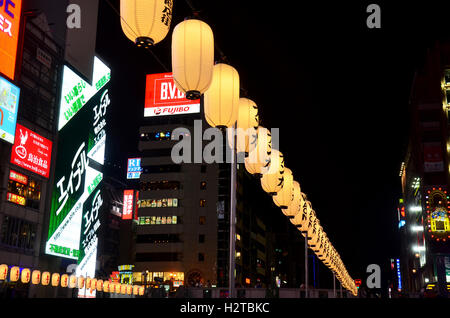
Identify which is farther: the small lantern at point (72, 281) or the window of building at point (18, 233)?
the small lantern at point (72, 281)

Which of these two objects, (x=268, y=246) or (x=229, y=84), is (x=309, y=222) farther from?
(x=268, y=246)

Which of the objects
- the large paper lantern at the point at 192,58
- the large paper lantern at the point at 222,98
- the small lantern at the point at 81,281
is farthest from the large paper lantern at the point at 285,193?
the small lantern at the point at 81,281

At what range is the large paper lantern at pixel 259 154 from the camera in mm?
12305

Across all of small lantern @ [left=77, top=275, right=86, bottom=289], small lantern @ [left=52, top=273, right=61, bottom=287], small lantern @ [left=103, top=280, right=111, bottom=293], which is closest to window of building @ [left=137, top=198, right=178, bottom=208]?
small lantern @ [left=103, top=280, right=111, bottom=293]

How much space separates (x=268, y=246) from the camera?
3546 inches

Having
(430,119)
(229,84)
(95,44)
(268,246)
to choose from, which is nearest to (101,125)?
(95,44)

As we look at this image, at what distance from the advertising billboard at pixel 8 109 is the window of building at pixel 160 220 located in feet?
125

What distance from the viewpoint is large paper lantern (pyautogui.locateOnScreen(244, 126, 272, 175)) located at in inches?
484

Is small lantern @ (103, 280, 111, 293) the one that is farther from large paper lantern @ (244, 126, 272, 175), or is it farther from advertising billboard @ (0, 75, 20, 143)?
large paper lantern @ (244, 126, 272, 175)

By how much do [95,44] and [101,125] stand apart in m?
6.78

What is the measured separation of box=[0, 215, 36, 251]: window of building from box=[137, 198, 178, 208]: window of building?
33.8 metres

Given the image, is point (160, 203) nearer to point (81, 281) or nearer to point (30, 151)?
point (81, 281)

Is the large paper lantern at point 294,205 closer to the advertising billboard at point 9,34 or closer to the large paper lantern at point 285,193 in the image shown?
the large paper lantern at point 285,193

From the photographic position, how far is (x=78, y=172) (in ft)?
117
